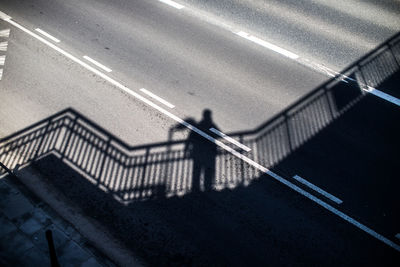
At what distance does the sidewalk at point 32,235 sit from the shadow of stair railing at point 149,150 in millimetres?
1036

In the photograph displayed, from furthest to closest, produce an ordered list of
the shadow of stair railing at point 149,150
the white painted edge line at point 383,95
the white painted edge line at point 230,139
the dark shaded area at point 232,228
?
the white painted edge line at point 383,95 → the white painted edge line at point 230,139 → the shadow of stair railing at point 149,150 → the dark shaded area at point 232,228

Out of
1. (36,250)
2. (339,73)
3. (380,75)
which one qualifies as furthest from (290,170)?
(36,250)

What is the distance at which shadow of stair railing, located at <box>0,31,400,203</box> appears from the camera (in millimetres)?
7414

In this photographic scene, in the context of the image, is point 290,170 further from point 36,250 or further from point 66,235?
point 36,250

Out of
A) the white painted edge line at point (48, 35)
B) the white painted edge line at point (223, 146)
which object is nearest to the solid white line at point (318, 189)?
the white painted edge line at point (223, 146)

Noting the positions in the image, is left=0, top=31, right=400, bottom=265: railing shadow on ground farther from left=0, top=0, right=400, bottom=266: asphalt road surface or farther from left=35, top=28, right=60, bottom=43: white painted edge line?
left=35, top=28, right=60, bottom=43: white painted edge line

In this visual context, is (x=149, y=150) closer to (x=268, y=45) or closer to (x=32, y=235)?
(x=32, y=235)

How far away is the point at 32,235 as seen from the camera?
6496 millimetres

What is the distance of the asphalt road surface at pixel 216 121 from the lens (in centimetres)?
667

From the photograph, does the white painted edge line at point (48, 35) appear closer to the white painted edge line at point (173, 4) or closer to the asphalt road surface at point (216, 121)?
the asphalt road surface at point (216, 121)

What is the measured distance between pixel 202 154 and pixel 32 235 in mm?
3871

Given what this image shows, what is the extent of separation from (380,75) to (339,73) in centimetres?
115

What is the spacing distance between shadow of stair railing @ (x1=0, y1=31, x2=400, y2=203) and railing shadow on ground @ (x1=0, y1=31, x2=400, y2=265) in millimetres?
22

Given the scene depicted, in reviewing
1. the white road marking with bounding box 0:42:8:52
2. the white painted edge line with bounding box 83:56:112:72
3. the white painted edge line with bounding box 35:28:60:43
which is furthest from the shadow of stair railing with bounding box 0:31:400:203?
the white road marking with bounding box 0:42:8:52
